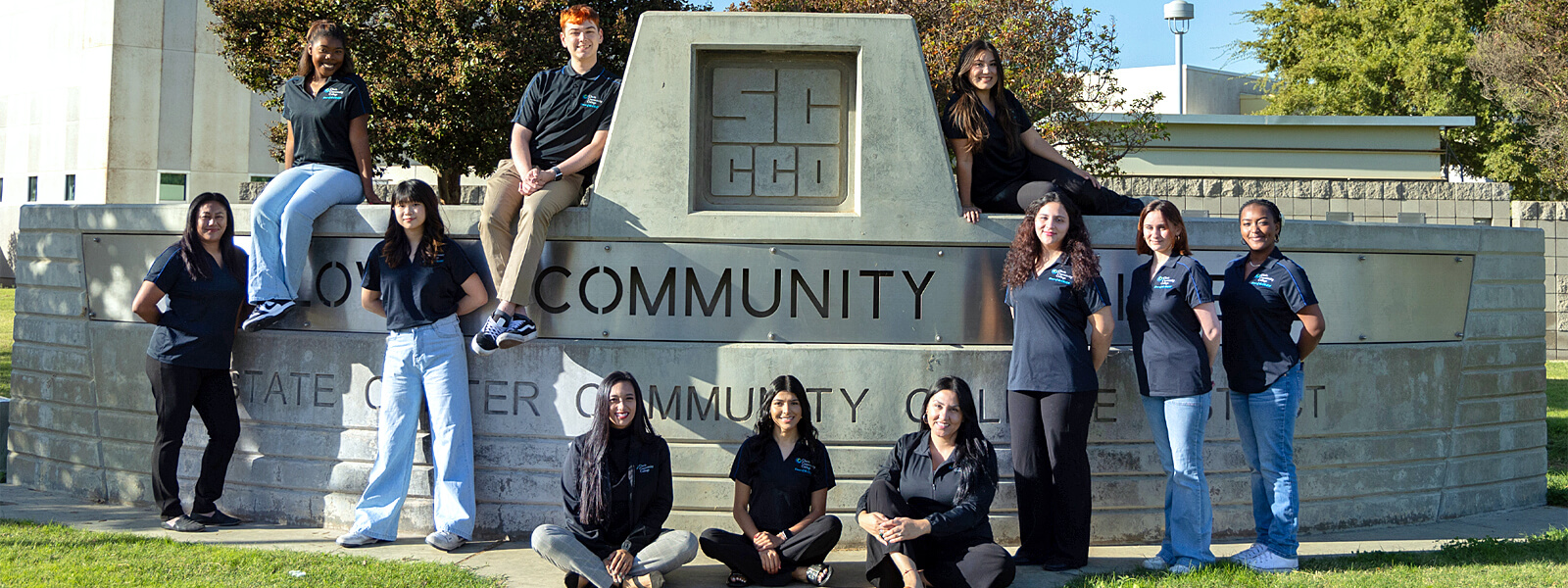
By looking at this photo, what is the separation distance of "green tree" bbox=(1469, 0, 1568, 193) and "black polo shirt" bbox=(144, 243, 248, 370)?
21.9 meters

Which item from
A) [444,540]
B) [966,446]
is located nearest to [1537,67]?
[966,446]

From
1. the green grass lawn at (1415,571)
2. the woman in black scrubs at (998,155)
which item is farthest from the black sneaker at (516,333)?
the green grass lawn at (1415,571)

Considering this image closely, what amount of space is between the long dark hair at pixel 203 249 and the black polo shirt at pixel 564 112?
165cm

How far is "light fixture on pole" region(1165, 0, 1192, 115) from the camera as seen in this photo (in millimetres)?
34125

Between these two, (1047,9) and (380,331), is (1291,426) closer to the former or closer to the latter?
(380,331)

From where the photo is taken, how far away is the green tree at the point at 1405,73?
24281mm

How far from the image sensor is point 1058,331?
5.35 metres

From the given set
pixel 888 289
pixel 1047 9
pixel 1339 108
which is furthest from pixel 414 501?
pixel 1339 108

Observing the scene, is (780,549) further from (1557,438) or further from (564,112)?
(1557,438)

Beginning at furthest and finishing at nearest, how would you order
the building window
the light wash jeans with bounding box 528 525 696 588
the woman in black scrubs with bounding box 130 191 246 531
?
1. the building window
2. the woman in black scrubs with bounding box 130 191 246 531
3. the light wash jeans with bounding box 528 525 696 588

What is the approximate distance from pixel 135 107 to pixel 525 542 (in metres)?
25.0

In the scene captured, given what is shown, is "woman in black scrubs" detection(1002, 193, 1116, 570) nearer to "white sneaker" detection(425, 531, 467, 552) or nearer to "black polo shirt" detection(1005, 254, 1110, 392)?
"black polo shirt" detection(1005, 254, 1110, 392)

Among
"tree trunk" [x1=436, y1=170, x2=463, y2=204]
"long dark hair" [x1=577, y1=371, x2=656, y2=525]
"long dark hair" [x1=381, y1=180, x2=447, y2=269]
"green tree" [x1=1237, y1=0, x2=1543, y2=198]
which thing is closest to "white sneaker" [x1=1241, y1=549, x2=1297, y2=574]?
"long dark hair" [x1=577, y1=371, x2=656, y2=525]

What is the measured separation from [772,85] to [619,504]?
243 centimetres
